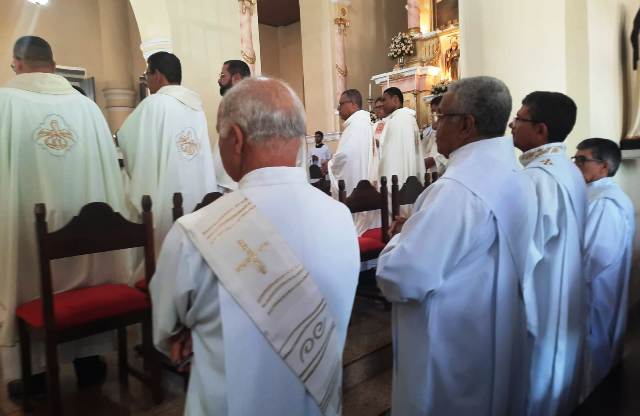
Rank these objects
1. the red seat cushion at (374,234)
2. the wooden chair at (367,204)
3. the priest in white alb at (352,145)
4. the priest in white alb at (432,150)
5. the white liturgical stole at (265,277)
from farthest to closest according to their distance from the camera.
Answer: the priest in white alb at (432,150), the priest in white alb at (352,145), the red seat cushion at (374,234), the wooden chair at (367,204), the white liturgical stole at (265,277)

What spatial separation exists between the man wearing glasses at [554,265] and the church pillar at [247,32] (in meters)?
5.52

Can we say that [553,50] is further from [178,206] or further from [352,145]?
[178,206]

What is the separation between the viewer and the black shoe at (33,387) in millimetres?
2754

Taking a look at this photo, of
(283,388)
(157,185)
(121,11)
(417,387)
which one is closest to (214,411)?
(283,388)

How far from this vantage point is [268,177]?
50.6 inches

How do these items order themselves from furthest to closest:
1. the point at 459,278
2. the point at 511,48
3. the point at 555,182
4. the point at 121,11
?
the point at 121,11, the point at 511,48, the point at 555,182, the point at 459,278

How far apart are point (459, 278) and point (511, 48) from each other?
12.0 feet

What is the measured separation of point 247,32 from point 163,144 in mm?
4487

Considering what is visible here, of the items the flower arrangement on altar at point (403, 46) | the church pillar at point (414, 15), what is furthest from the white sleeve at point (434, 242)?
the church pillar at point (414, 15)

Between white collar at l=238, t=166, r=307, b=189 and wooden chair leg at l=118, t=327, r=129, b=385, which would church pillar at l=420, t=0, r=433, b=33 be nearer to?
wooden chair leg at l=118, t=327, r=129, b=385

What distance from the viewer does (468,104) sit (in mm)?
1959

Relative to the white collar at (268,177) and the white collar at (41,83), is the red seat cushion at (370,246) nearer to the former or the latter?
the white collar at (41,83)

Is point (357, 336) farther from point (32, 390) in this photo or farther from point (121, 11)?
point (121, 11)

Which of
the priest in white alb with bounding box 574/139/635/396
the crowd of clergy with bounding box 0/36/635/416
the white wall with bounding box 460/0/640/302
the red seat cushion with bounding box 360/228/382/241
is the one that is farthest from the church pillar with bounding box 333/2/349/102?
the priest in white alb with bounding box 574/139/635/396
